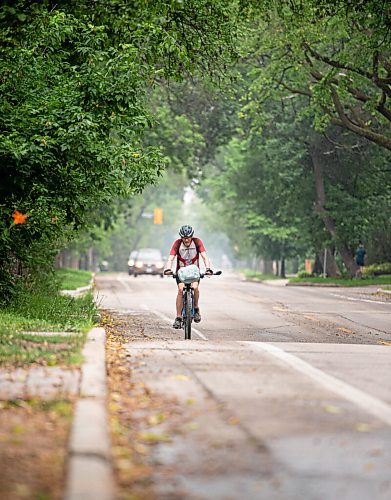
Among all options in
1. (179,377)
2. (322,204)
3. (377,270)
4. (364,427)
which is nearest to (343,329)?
(179,377)

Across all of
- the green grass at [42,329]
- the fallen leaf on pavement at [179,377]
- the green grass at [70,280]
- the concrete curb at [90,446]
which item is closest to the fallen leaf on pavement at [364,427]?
the concrete curb at [90,446]

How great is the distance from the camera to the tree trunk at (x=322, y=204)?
4906 centimetres

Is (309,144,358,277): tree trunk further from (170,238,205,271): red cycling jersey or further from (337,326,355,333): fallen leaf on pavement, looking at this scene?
(170,238,205,271): red cycling jersey

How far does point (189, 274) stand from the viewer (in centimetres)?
1622

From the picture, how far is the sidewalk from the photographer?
5582mm

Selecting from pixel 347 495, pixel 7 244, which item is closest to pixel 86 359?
pixel 347 495

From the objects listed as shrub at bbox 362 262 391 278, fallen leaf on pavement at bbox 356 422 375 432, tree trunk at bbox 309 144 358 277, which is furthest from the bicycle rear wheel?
shrub at bbox 362 262 391 278

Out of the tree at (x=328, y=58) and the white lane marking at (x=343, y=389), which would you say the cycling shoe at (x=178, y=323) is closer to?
the white lane marking at (x=343, y=389)

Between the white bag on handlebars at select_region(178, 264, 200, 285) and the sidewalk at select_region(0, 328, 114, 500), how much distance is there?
444cm

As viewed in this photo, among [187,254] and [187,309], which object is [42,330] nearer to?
[187,309]

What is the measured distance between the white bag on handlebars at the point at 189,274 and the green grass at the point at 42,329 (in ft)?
5.46

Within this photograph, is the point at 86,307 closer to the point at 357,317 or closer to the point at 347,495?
the point at 357,317

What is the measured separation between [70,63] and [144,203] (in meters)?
87.1

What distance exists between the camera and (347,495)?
5703mm
